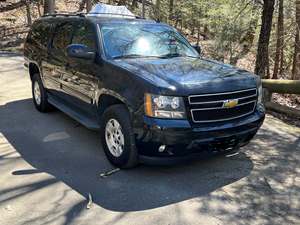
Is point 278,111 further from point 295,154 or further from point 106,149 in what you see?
point 106,149

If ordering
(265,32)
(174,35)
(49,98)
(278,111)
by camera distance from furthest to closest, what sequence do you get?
(265,32), (278,111), (49,98), (174,35)

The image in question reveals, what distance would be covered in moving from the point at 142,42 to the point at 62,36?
1.67 metres

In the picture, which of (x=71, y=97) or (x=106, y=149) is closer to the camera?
(x=106, y=149)

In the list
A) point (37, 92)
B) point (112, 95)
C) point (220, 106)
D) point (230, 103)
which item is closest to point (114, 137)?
point (112, 95)

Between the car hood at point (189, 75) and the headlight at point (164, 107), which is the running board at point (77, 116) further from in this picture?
the headlight at point (164, 107)

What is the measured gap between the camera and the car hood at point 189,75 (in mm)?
4206

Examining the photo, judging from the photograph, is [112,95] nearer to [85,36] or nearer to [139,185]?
[139,185]

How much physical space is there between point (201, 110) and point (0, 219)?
235cm

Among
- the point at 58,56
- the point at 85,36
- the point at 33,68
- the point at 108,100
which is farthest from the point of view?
the point at 33,68

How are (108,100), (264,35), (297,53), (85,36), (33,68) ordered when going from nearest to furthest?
1. (108,100)
2. (85,36)
3. (33,68)
4. (264,35)
5. (297,53)

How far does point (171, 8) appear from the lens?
77.3 feet

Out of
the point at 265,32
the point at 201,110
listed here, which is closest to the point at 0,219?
the point at 201,110

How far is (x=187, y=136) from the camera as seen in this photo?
413 centimetres

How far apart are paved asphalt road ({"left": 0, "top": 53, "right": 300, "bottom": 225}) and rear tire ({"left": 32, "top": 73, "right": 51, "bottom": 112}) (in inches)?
42.9
